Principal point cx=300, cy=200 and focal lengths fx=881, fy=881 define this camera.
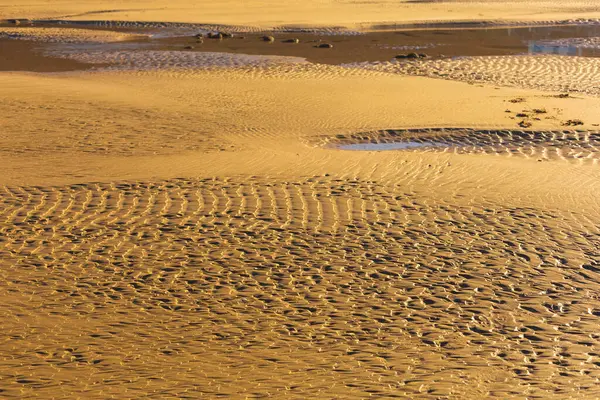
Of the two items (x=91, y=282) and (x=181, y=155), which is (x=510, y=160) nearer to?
(x=181, y=155)

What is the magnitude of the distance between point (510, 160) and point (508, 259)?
4.39 m

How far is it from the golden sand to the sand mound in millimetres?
4056

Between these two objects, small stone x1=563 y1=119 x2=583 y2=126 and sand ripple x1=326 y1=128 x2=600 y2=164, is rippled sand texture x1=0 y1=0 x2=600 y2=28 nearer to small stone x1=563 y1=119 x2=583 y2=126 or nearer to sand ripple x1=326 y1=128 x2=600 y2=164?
small stone x1=563 y1=119 x2=583 y2=126

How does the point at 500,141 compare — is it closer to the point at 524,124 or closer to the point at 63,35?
the point at 524,124

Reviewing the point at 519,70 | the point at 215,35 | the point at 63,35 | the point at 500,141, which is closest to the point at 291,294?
the point at 500,141

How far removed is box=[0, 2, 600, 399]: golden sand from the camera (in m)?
6.09

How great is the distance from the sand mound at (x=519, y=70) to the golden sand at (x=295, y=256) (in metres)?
4.06

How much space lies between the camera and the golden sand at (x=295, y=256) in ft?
20.0

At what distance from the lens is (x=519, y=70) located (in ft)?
70.4

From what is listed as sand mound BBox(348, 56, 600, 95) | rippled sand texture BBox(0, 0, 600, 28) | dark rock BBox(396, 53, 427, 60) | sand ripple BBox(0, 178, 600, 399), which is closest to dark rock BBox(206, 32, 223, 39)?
rippled sand texture BBox(0, 0, 600, 28)

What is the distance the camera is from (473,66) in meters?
22.3

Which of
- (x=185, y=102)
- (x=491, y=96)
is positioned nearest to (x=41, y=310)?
(x=185, y=102)

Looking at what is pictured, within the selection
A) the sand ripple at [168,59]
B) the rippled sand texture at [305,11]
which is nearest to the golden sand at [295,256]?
the sand ripple at [168,59]

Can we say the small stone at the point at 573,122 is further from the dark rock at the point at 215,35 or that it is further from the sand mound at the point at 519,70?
the dark rock at the point at 215,35
